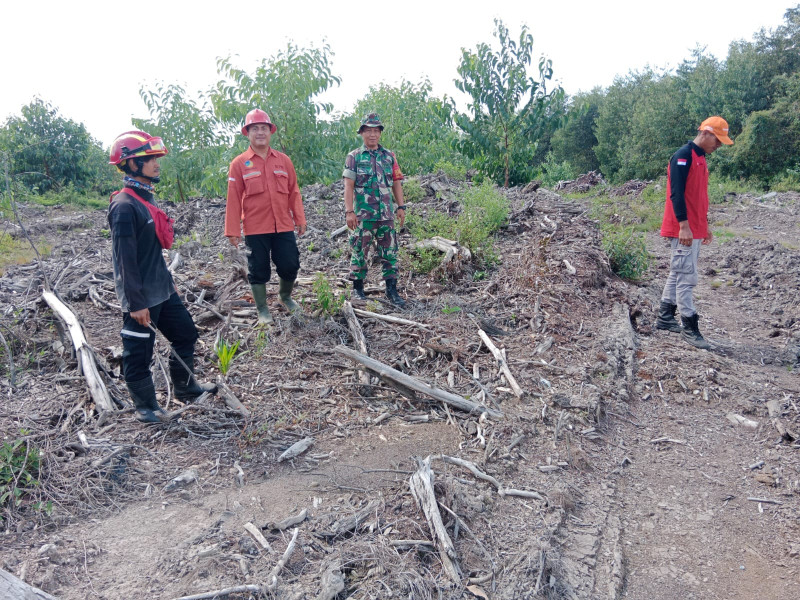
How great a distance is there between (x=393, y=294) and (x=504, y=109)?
9893 mm

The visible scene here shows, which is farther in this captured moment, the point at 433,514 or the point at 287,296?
the point at 287,296

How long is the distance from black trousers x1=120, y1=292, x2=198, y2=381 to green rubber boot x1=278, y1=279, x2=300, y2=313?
1343 mm

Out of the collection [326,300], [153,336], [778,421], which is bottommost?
[778,421]

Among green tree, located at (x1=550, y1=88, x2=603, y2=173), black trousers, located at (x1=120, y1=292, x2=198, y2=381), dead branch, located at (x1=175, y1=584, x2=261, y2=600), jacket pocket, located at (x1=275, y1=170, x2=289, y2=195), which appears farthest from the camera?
green tree, located at (x1=550, y1=88, x2=603, y2=173)

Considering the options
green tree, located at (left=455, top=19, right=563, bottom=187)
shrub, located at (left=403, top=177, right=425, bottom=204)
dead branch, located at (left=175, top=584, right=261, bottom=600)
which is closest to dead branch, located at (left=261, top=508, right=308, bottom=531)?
dead branch, located at (left=175, top=584, right=261, bottom=600)

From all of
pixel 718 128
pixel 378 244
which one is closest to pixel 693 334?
pixel 718 128

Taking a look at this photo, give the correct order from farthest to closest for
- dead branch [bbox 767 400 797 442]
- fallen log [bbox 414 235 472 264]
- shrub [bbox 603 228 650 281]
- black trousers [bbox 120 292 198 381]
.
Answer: shrub [bbox 603 228 650 281] < fallen log [bbox 414 235 472 264] < dead branch [bbox 767 400 797 442] < black trousers [bbox 120 292 198 381]

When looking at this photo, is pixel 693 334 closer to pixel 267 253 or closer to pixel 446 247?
pixel 446 247

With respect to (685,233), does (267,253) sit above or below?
above

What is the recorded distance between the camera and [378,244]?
568 cm

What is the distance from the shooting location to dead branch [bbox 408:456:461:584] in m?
2.42

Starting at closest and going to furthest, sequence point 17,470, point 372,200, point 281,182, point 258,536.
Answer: point 258,536, point 17,470, point 281,182, point 372,200

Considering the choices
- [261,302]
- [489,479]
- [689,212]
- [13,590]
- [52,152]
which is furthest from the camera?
[52,152]

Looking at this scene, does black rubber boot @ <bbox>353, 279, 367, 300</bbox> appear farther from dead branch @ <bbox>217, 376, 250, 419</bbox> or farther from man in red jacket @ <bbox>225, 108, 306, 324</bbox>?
dead branch @ <bbox>217, 376, 250, 419</bbox>
